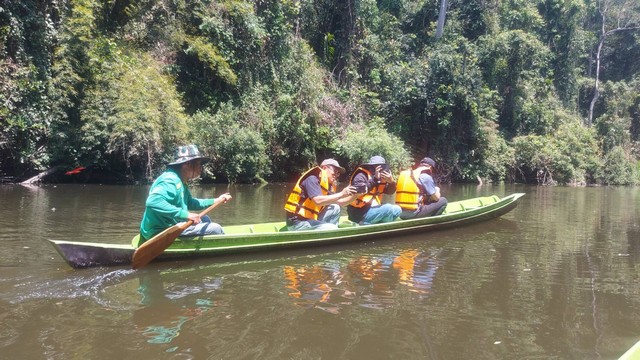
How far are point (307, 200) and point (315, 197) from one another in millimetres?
308

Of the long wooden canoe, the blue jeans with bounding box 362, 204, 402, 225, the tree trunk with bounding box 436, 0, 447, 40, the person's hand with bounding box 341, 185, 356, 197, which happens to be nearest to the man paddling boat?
the long wooden canoe

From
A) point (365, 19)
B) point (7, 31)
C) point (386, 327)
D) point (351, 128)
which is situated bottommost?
point (386, 327)

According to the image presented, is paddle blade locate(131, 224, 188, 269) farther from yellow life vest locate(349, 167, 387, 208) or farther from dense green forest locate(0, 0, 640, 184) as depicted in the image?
dense green forest locate(0, 0, 640, 184)

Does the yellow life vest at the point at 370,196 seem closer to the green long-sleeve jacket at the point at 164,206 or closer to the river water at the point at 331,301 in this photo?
the river water at the point at 331,301

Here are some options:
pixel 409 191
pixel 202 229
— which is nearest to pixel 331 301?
pixel 202 229

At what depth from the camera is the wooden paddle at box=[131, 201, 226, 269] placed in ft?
18.0

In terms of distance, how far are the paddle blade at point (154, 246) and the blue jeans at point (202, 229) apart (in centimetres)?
30

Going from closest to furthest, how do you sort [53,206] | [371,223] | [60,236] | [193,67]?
[60,236]
[371,223]
[53,206]
[193,67]

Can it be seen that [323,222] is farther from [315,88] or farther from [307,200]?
[315,88]

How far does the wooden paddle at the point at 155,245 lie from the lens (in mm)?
5492

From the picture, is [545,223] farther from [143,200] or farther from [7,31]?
[7,31]

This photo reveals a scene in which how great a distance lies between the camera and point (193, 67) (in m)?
18.8

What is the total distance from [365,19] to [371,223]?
1948 cm

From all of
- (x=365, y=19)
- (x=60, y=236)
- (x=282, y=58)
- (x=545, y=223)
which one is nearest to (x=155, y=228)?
(x=60, y=236)
